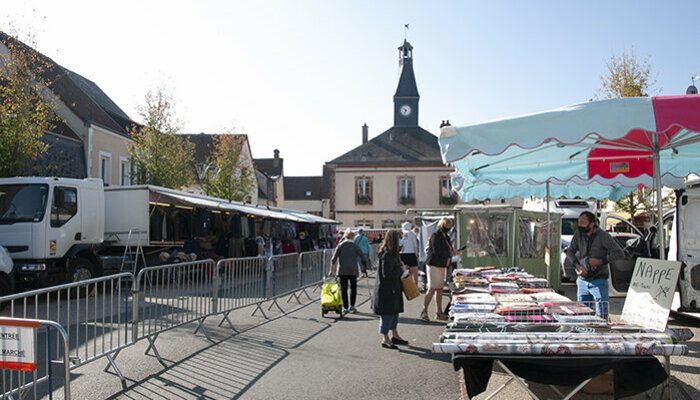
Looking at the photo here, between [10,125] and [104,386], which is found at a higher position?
[10,125]

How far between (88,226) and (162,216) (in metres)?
4.51

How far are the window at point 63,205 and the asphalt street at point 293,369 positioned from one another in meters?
5.64

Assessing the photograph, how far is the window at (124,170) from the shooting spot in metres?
30.4

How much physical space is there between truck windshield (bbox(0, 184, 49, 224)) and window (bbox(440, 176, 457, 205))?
132 feet

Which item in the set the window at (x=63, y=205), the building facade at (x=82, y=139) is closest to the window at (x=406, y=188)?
the building facade at (x=82, y=139)

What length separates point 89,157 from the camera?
26.8 metres

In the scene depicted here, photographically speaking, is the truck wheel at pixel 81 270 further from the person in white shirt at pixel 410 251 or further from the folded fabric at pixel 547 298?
the folded fabric at pixel 547 298

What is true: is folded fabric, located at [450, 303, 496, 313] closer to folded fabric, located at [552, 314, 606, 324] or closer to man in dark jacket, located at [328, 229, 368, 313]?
folded fabric, located at [552, 314, 606, 324]

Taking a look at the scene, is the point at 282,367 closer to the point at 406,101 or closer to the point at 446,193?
the point at 446,193

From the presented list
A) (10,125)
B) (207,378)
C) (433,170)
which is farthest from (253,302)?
(433,170)

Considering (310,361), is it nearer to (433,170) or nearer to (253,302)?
(253,302)

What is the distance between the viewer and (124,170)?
1222 inches

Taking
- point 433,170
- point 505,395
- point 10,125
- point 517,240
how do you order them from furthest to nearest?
point 433,170 < point 10,125 < point 517,240 < point 505,395

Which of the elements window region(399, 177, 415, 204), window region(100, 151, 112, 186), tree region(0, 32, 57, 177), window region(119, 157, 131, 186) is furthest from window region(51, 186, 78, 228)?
window region(399, 177, 415, 204)
